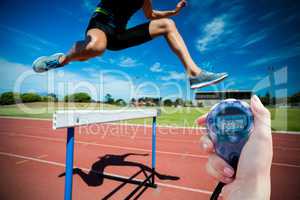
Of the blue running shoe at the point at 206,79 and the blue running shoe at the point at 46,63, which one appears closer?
the blue running shoe at the point at 206,79

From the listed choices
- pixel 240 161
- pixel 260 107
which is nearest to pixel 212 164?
pixel 240 161

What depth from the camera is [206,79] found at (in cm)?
→ 138

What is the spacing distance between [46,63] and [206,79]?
170 cm

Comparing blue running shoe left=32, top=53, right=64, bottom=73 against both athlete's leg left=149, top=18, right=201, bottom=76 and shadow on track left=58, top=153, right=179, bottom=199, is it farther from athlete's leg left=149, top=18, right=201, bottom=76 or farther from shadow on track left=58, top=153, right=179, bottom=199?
shadow on track left=58, top=153, right=179, bottom=199

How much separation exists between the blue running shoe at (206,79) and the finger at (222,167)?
0.75 m

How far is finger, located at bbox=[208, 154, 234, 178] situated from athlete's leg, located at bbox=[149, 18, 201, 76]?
0.85m

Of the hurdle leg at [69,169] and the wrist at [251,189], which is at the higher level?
the wrist at [251,189]

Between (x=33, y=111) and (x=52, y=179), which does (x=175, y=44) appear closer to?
(x=52, y=179)

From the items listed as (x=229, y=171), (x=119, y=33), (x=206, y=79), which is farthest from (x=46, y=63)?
(x=229, y=171)

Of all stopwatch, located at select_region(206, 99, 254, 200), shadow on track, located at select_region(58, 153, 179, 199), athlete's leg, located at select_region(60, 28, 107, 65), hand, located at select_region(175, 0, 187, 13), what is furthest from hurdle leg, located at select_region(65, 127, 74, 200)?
shadow on track, located at select_region(58, 153, 179, 199)

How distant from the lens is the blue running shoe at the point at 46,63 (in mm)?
1947

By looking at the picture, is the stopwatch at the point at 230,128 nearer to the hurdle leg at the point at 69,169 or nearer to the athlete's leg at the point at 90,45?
the hurdle leg at the point at 69,169

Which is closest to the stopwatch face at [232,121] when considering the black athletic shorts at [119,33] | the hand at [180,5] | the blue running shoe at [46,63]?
the black athletic shorts at [119,33]

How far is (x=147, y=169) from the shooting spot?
437 cm
